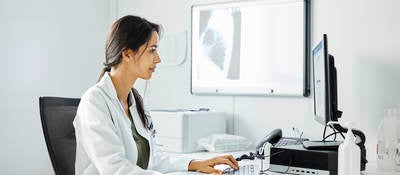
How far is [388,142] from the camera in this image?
6.24ft

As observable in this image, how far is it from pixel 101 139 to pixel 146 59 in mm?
389

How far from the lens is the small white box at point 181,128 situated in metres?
2.30

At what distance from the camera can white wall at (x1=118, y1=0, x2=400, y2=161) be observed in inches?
81.9

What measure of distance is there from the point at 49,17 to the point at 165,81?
0.81 metres

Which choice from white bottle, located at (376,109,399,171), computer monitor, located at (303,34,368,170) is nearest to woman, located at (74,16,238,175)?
computer monitor, located at (303,34,368,170)

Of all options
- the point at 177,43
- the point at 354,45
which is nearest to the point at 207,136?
the point at 177,43

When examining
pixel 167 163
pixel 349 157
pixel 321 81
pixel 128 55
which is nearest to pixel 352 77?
pixel 321 81

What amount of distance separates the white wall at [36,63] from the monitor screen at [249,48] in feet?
2.59

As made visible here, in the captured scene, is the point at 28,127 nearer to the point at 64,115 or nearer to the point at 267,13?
the point at 64,115

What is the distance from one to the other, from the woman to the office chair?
0.15 feet

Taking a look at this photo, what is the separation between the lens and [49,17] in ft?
9.04

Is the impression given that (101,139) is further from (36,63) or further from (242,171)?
(36,63)

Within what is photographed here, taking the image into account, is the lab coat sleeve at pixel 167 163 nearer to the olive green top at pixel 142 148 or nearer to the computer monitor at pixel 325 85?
the olive green top at pixel 142 148

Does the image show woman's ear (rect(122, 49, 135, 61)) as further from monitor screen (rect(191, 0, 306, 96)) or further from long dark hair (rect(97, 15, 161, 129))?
monitor screen (rect(191, 0, 306, 96))
